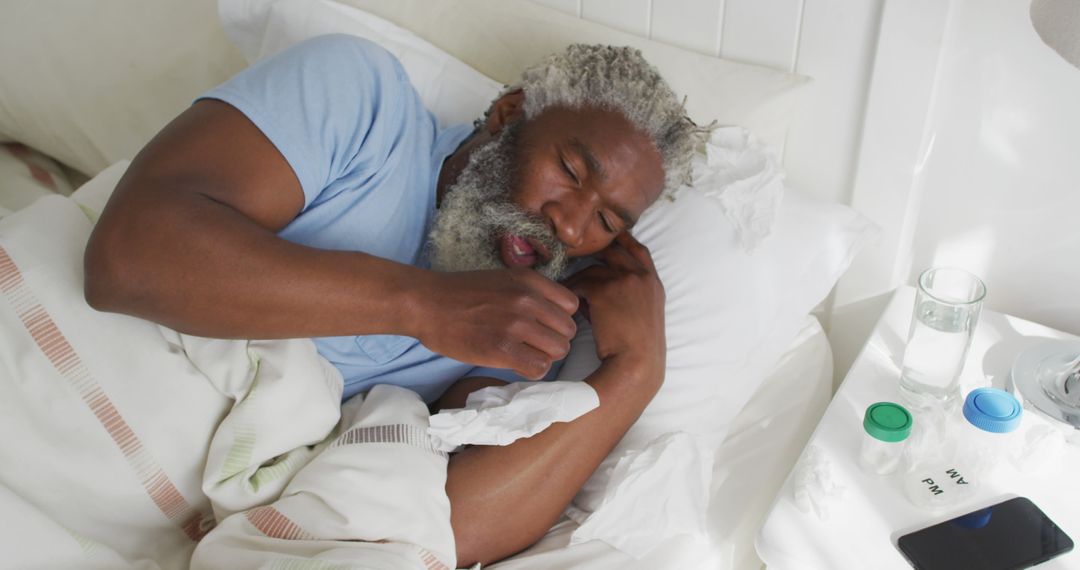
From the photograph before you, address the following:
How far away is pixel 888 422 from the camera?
3.34 feet

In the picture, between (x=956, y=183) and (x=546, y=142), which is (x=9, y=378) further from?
(x=956, y=183)

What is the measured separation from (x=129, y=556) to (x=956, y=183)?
1229 millimetres

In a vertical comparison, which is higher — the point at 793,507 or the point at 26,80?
the point at 26,80

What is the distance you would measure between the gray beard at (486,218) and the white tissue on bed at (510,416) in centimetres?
18

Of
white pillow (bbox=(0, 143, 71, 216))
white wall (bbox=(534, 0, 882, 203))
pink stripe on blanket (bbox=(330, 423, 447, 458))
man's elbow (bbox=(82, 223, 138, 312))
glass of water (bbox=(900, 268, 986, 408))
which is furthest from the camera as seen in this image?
white pillow (bbox=(0, 143, 71, 216))

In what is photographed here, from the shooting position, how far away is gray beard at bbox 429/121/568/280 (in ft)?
3.85

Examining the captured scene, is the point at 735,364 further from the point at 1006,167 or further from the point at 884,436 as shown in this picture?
the point at 1006,167

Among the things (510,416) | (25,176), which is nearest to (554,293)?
(510,416)

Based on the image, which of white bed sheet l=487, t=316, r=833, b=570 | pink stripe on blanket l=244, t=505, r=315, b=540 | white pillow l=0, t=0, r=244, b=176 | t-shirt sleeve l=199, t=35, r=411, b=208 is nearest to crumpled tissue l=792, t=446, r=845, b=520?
white bed sheet l=487, t=316, r=833, b=570

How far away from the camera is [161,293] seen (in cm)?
93

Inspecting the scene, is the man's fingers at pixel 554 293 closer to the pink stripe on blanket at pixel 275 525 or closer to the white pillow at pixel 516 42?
the pink stripe on blanket at pixel 275 525

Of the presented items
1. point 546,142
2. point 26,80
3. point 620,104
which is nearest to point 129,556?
point 546,142

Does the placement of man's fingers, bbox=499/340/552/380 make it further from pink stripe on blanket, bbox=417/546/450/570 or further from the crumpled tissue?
the crumpled tissue

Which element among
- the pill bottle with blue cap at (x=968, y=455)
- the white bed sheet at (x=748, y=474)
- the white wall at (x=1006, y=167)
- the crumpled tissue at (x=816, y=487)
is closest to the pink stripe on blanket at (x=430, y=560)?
the white bed sheet at (x=748, y=474)
